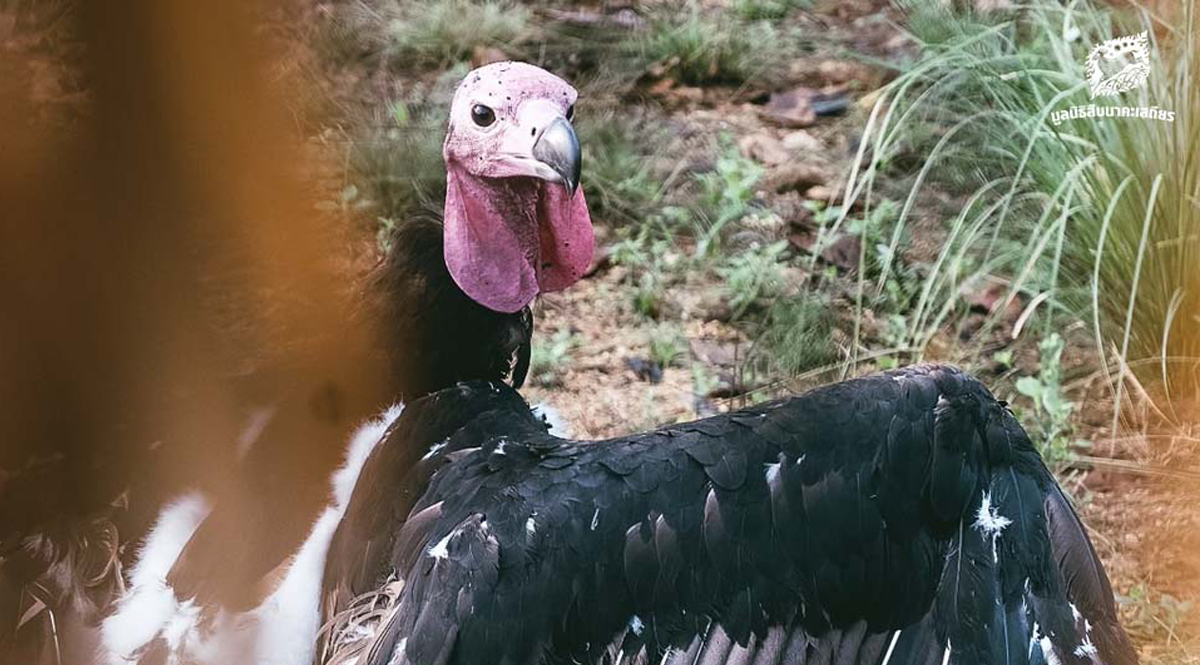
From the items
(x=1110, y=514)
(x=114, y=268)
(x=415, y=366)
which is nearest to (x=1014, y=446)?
(x=1110, y=514)

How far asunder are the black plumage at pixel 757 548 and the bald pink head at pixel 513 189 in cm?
30

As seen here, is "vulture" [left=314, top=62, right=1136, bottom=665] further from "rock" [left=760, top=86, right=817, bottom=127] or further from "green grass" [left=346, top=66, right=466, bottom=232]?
"rock" [left=760, top=86, right=817, bottom=127]

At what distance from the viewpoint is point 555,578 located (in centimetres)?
146

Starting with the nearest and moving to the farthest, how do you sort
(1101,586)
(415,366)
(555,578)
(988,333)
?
(555,578)
(1101,586)
(415,366)
(988,333)

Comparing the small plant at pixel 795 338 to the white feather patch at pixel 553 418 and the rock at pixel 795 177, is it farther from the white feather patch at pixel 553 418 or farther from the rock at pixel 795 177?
the white feather patch at pixel 553 418

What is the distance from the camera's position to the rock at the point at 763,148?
76.6 inches

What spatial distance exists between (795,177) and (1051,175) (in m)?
0.39

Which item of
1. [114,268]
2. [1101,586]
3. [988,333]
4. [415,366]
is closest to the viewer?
[114,268]

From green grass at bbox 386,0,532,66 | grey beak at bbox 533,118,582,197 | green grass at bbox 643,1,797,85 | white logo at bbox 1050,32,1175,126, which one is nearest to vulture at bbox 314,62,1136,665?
grey beak at bbox 533,118,582,197

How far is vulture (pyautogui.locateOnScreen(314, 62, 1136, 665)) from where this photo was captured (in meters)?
1.47

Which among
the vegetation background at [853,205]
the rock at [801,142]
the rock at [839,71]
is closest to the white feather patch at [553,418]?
the vegetation background at [853,205]

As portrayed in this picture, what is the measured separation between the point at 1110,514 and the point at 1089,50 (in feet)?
2.50

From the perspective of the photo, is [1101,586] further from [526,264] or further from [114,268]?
[114,268]

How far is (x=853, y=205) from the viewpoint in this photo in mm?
1955
